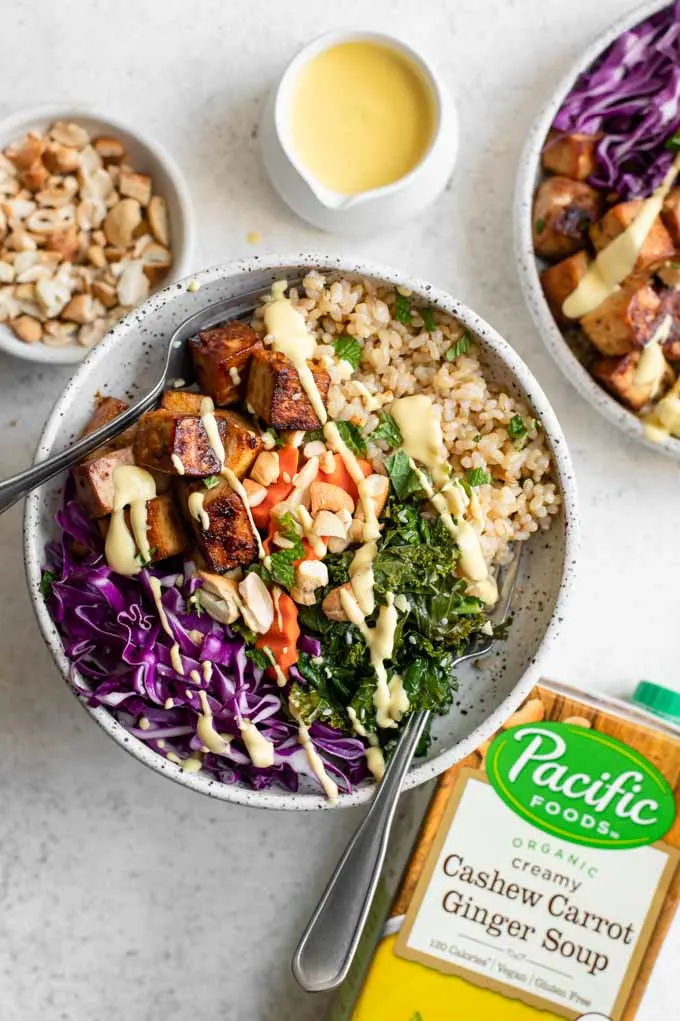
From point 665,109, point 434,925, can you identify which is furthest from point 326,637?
point 665,109

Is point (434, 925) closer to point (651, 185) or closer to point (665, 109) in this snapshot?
point (651, 185)

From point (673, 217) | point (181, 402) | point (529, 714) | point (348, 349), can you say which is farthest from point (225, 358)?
point (673, 217)

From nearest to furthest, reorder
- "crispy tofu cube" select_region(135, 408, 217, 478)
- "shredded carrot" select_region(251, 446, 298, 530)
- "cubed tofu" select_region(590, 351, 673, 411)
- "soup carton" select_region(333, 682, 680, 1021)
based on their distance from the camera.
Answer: "crispy tofu cube" select_region(135, 408, 217, 478), "shredded carrot" select_region(251, 446, 298, 530), "soup carton" select_region(333, 682, 680, 1021), "cubed tofu" select_region(590, 351, 673, 411)

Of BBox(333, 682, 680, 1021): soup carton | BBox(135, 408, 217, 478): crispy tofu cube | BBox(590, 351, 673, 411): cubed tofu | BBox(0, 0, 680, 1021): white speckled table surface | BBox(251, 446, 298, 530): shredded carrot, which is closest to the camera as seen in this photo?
BBox(135, 408, 217, 478): crispy tofu cube

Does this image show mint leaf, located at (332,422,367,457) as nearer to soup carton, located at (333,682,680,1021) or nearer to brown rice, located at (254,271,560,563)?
brown rice, located at (254,271,560,563)

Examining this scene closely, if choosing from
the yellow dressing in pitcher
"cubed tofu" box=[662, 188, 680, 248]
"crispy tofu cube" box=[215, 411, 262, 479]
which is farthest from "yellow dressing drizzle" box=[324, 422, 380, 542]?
"cubed tofu" box=[662, 188, 680, 248]

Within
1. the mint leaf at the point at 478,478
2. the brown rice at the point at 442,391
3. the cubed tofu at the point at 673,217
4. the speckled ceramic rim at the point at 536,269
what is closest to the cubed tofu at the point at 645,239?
the cubed tofu at the point at 673,217

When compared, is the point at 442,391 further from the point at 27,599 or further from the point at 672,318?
the point at 27,599
